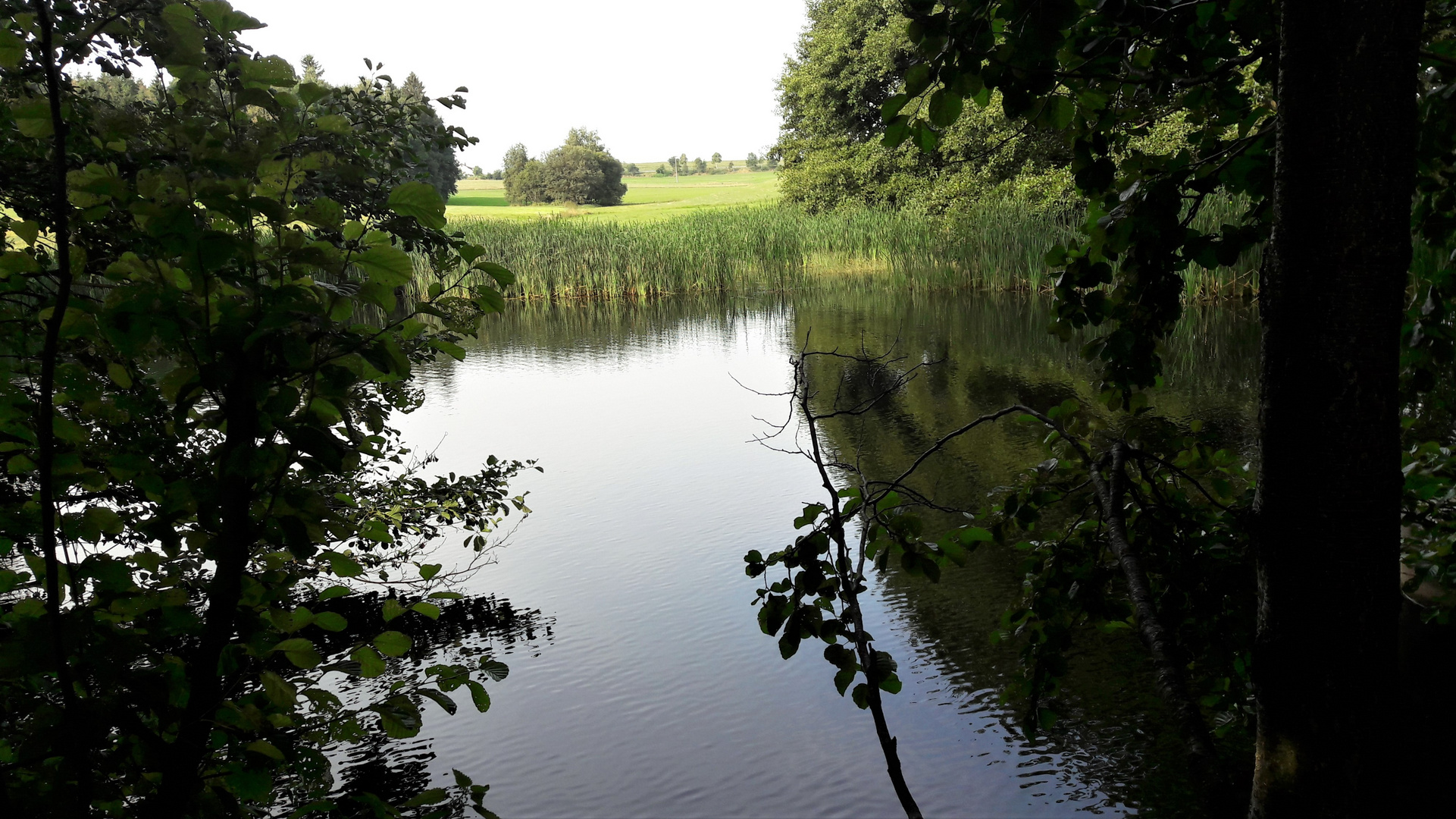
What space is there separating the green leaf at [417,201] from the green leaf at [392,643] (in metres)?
0.61

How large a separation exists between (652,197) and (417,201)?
6817 centimetres

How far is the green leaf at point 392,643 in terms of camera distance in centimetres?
146

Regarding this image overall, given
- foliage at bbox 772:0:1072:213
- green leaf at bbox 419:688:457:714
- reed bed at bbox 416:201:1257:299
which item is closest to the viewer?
green leaf at bbox 419:688:457:714

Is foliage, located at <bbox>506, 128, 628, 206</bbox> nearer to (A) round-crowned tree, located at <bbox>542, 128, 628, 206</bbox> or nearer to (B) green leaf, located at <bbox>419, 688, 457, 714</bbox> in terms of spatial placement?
(A) round-crowned tree, located at <bbox>542, 128, 628, 206</bbox>

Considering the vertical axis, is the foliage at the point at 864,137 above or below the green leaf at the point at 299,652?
above

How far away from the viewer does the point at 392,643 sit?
146cm

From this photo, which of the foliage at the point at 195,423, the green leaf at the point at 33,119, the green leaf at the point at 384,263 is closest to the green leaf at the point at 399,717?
the foliage at the point at 195,423

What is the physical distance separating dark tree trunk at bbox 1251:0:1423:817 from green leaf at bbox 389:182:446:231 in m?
1.10

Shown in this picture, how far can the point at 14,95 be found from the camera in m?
2.43

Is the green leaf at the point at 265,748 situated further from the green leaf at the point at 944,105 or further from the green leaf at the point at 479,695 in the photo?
Answer: the green leaf at the point at 944,105

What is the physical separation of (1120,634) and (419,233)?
3420 millimetres

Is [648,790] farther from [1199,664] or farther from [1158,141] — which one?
[1158,141]

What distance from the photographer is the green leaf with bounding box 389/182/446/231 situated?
1.34 meters

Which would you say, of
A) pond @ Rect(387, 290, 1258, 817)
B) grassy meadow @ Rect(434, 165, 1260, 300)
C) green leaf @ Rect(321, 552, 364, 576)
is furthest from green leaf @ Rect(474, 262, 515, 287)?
grassy meadow @ Rect(434, 165, 1260, 300)
